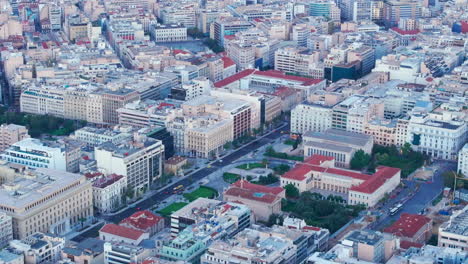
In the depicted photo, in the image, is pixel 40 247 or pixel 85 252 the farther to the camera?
pixel 85 252

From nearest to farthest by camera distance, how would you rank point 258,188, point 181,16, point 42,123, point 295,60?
point 258,188
point 42,123
point 295,60
point 181,16

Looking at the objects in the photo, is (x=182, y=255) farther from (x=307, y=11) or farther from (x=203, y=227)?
(x=307, y=11)

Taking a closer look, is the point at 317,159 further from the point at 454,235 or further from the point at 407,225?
the point at 454,235

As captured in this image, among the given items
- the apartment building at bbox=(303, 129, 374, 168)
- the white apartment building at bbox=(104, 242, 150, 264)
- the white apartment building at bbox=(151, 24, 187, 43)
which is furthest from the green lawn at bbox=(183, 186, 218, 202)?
the white apartment building at bbox=(151, 24, 187, 43)

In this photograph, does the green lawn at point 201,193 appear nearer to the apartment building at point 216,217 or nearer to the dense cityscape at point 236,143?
the dense cityscape at point 236,143

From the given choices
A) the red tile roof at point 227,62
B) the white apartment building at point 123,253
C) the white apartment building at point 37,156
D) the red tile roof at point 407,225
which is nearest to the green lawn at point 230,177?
the white apartment building at point 37,156

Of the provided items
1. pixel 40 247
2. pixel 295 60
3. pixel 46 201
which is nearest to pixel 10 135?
pixel 46 201

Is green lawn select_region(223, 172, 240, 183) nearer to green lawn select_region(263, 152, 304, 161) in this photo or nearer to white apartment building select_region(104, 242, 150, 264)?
green lawn select_region(263, 152, 304, 161)
